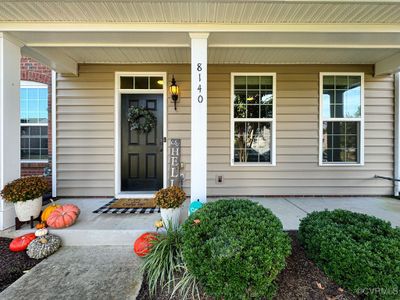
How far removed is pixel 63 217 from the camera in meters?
2.78

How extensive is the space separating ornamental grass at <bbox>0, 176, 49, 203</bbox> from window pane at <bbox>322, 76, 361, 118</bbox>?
199 inches

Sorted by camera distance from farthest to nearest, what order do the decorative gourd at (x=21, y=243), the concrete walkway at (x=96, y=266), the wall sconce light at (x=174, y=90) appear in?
the wall sconce light at (x=174, y=90) < the decorative gourd at (x=21, y=243) < the concrete walkway at (x=96, y=266)

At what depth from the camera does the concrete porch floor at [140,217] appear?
274 cm

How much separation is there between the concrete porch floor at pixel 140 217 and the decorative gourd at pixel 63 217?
69 mm

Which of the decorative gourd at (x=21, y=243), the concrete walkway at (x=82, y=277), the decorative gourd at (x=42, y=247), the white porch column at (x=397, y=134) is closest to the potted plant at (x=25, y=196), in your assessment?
the decorative gourd at (x=21, y=243)

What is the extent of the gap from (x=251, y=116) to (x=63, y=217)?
352 centimetres

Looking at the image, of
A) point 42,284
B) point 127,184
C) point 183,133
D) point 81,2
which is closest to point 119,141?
point 127,184

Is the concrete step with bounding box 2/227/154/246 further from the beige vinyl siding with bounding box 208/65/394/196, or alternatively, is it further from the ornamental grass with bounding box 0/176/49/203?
the beige vinyl siding with bounding box 208/65/394/196

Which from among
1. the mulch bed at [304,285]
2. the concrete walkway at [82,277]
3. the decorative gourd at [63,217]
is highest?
the decorative gourd at [63,217]

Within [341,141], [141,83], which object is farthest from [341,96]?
[141,83]

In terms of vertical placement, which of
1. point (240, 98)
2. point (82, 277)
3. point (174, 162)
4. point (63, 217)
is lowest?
point (82, 277)

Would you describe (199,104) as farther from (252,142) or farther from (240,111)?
(252,142)

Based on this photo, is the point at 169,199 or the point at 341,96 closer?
the point at 169,199

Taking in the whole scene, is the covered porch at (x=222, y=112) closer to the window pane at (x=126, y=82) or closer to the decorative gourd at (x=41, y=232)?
the window pane at (x=126, y=82)
